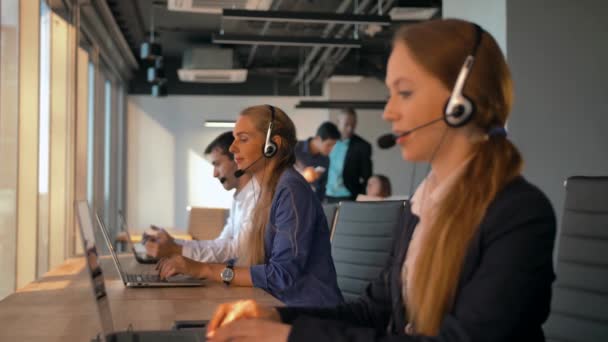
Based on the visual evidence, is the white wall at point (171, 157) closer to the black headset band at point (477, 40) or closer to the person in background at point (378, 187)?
the person in background at point (378, 187)

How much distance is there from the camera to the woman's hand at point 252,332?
99 centimetres

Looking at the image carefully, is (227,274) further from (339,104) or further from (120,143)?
(120,143)

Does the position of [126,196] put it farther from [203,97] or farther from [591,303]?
[591,303]

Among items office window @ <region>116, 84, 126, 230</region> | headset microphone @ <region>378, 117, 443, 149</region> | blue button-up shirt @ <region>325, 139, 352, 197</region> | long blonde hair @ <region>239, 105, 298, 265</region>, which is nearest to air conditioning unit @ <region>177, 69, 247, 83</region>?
office window @ <region>116, 84, 126, 230</region>

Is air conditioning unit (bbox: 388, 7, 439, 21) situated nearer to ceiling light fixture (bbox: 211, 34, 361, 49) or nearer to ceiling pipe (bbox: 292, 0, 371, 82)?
ceiling light fixture (bbox: 211, 34, 361, 49)

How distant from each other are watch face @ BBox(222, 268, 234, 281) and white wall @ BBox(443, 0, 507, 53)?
2.58 metres

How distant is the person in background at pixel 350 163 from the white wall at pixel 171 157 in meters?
5.33

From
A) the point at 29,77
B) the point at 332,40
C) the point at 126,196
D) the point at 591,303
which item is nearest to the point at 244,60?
the point at 126,196

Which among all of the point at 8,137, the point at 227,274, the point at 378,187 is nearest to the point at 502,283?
the point at 227,274

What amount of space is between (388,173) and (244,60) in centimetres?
298

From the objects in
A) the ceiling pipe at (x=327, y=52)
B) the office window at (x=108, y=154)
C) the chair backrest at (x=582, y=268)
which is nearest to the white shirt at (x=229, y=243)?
the chair backrest at (x=582, y=268)

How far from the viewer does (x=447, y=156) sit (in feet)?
3.67

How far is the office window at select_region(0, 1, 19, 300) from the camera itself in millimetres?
4297

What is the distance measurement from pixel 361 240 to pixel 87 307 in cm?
119
